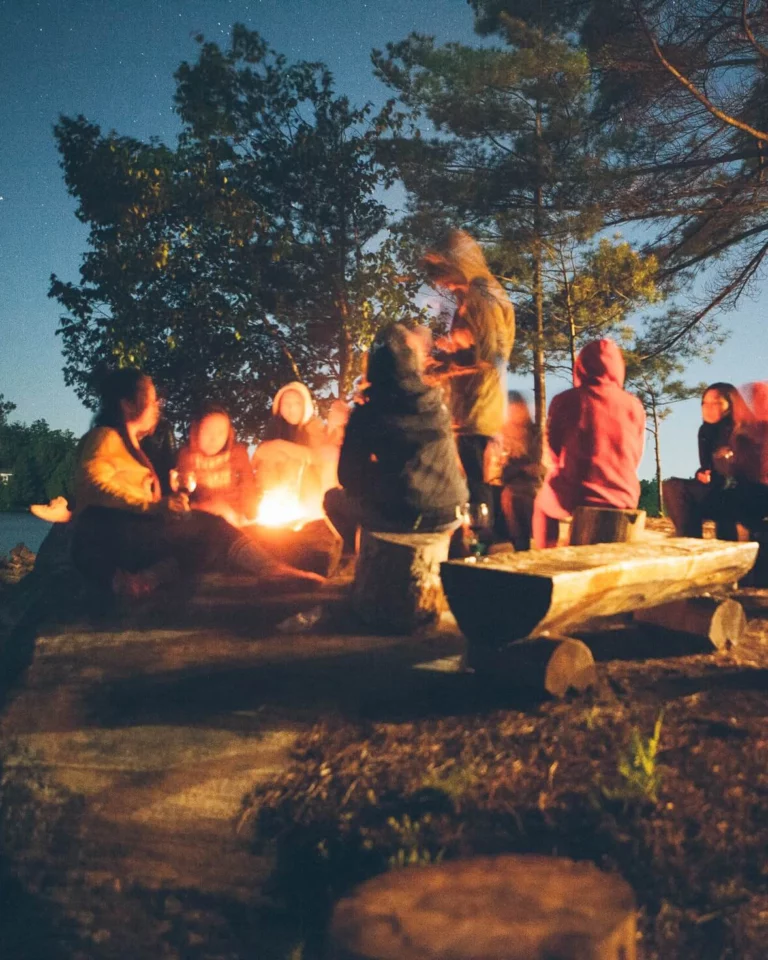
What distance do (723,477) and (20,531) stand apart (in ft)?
49.2

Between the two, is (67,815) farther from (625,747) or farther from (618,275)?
(618,275)

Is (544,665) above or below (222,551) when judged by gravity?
below

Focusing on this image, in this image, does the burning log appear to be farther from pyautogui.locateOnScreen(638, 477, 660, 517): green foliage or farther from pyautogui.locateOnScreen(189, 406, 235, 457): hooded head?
pyautogui.locateOnScreen(638, 477, 660, 517): green foliage

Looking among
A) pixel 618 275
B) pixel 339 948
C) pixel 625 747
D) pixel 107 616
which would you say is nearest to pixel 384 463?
pixel 107 616

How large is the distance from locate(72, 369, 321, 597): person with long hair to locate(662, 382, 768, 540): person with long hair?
3.71 metres

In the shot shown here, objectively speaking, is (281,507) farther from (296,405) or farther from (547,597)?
(547,597)

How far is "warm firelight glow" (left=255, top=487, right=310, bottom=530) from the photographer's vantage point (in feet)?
28.0

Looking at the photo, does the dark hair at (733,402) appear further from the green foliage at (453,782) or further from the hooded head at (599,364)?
the green foliage at (453,782)

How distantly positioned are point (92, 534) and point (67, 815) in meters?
2.61

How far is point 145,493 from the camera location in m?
6.20

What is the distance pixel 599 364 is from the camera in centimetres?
638

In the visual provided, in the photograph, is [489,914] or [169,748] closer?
[489,914]

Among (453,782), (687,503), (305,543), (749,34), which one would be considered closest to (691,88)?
(749,34)

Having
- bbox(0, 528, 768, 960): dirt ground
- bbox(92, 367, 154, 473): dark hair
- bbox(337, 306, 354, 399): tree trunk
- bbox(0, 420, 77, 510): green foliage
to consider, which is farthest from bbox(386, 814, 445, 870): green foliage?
bbox(0, 420, 77, 510): green foliage
